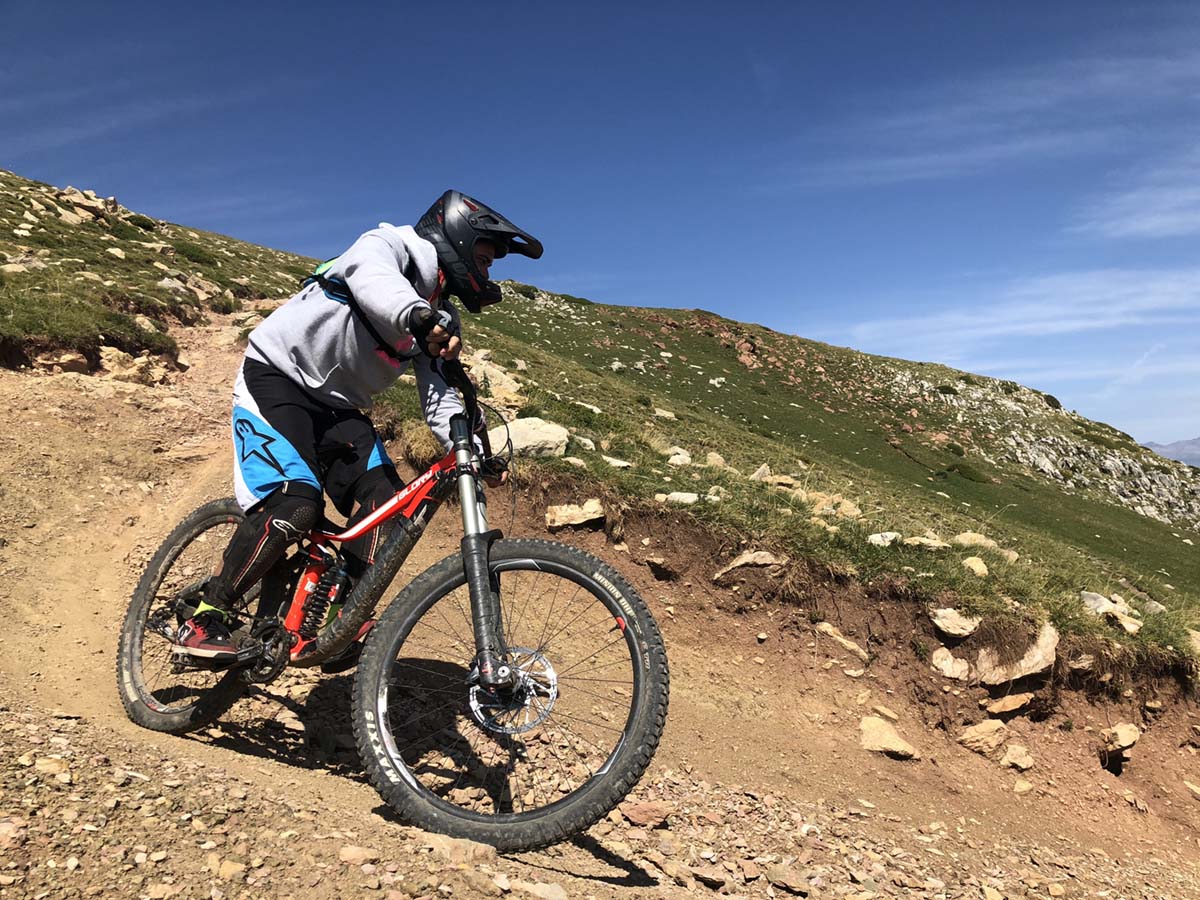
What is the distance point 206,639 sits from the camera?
178 inches

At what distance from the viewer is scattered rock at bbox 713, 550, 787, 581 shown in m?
8.45

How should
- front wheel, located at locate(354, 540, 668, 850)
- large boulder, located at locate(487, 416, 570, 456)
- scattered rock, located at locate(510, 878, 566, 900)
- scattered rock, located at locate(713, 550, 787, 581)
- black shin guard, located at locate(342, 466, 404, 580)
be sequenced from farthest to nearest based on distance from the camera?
large boulder, located at locate(487, 416, 570, 456)
scattered rock, located at locate(713, 550, 787, 581)
black shin guard, located at locate(342, 466, 404, 580)
front wheel, located at locate(354, 540, 668, 850)
scattered rock, located at locate(510, 878, 566, 900)

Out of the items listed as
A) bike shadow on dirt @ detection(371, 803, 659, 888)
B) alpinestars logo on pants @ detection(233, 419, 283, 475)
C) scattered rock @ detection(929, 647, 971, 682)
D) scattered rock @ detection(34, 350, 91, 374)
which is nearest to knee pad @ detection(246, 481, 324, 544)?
alpinestars logo on pants @ detection(233, 419, 283, 475)

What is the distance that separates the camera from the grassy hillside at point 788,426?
30.4 ft

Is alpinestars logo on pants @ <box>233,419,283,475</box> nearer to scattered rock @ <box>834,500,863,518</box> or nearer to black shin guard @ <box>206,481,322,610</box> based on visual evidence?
black shin guard @ <box>206,481,322,610</box>

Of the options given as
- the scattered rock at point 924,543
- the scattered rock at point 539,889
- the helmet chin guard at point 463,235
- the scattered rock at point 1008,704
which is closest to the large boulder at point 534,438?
the scattered rock at point 924,543

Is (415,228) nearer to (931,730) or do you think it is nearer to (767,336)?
(931,730)

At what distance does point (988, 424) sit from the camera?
42.7 meters

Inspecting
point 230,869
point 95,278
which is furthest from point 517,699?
point 95,278

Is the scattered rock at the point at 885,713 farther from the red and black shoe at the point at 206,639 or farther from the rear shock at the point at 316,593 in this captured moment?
the red and black shoe at the point at 206,639

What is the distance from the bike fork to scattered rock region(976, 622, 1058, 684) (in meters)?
6.61

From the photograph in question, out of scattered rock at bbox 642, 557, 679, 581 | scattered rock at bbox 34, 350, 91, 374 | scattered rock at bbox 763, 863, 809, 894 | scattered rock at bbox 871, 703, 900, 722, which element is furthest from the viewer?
scattered rock at bbox 34, 350, 91, 374

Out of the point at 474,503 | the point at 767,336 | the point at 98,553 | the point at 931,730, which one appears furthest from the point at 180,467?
the point at 767,336

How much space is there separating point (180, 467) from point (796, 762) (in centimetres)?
885
